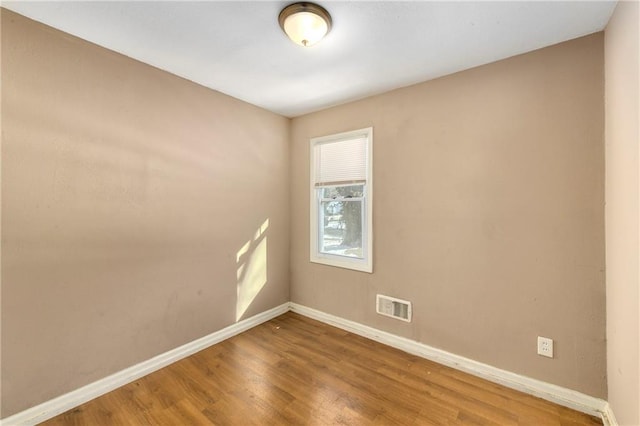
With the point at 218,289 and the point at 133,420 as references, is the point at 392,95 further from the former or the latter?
the point at 133,420

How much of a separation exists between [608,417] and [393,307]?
4.80ft

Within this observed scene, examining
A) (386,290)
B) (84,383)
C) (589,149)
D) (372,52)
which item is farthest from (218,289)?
(589,149)

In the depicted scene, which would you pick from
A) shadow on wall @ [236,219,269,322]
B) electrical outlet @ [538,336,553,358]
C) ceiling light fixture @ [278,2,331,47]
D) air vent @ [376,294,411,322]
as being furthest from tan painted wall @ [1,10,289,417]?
electrical outlet @ [538,336,553,358]

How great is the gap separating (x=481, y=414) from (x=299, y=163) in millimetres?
2835

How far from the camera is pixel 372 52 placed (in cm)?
199

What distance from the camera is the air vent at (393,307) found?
253cm

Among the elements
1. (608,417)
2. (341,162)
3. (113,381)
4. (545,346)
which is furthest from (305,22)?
(608,417)

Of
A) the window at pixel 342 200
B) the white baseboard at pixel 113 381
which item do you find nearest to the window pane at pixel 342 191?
the window at pixel 342 200

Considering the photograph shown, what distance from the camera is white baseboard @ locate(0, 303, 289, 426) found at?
166cm

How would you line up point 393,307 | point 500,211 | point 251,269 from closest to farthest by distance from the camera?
point 500,211 < point 393,307 < point 251,269

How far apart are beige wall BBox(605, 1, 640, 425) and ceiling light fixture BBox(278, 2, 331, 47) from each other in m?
1.52

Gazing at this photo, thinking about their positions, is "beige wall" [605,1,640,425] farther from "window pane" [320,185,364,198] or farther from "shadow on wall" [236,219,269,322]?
"shadow on wall" [236,219,269,322]

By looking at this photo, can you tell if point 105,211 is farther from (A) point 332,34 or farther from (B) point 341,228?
(B) point 341,228

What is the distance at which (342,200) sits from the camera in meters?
3.06
